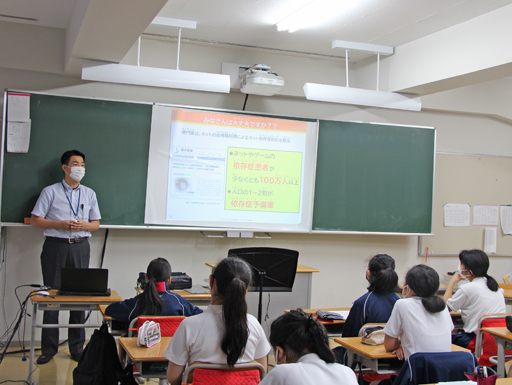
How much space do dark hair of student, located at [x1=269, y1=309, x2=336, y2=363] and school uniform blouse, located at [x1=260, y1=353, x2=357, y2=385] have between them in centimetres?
4

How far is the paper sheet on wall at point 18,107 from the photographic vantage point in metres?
4.31

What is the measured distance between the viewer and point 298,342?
1.66m

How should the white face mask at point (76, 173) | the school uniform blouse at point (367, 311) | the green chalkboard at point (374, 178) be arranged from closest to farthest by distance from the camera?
the school uniform blouse at point (367, 311) → the white face mask at point (76, 173) → the green chalkboard at point (374, 178)

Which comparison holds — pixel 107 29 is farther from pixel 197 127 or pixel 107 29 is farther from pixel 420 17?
pixel 420 17

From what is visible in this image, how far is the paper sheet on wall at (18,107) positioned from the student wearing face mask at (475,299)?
3.92 m

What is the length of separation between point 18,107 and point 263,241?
8.88ft

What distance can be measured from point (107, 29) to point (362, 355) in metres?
2.65

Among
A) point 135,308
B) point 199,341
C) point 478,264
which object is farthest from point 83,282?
point 478,264

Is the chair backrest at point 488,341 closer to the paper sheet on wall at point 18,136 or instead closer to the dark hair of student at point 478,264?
the dark hair of student at point 478,264

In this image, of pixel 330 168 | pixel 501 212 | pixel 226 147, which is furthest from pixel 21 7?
pixel 501 212

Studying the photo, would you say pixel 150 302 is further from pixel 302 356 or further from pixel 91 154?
pixel 91 154

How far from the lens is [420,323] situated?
2.57m

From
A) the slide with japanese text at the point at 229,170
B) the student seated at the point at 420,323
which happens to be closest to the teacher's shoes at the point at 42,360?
the slide with japanese text at the point at 229,170

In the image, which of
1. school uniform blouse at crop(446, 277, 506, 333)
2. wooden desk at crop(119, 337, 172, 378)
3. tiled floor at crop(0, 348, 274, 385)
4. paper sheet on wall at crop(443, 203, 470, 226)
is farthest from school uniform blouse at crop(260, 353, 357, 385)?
paper sheet on wall at crop(443, 203, 470, 226)
